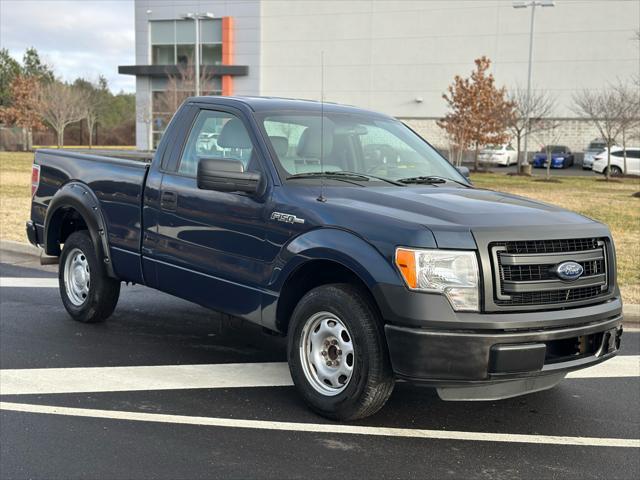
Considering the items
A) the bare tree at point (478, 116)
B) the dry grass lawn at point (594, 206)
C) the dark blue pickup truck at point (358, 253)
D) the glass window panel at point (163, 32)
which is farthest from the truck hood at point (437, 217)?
the glass window panel at point (163, 32)

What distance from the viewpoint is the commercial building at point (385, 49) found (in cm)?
4859

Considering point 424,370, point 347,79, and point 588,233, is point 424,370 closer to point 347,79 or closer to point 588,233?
point 588,233

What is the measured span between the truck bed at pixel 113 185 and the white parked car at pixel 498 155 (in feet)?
124

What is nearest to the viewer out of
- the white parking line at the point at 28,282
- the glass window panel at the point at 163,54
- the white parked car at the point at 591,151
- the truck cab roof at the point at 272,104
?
the truck cab roof at the point at 272,104

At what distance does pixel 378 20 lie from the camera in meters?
52.9

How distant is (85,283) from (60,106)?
5361 cm

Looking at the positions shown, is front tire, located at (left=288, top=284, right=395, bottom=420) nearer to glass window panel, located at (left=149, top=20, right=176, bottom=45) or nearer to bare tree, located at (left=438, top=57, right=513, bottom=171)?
bare tree, located at (left=438, top=57, right=513, bottom=171)

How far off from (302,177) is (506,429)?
6.64ft

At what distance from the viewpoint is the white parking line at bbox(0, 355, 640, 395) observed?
4.94 meters

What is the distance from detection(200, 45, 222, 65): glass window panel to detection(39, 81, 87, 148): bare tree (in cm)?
1065

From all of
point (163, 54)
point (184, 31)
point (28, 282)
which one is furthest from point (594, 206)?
point (163, 54)

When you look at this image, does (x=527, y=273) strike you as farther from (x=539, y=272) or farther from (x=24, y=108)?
(x=24, y=108)

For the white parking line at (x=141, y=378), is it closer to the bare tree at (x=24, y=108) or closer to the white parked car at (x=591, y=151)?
the white parked car at (x=591, y=151)

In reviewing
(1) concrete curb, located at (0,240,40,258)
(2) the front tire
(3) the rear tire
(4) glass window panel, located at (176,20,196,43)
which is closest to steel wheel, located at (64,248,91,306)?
(3) the rear tire
